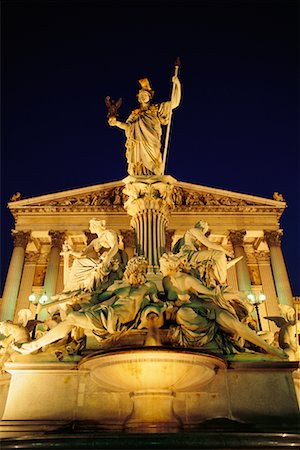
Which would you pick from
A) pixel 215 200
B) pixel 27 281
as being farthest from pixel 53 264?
pixel 215 200

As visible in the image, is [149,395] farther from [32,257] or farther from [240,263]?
[32,257]

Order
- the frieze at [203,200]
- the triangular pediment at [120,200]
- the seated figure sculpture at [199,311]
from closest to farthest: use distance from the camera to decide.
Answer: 1. the seated figure sculpture at [199,311]
2. the triangular pediment at [120,200]
3. the frieze at [203,200]

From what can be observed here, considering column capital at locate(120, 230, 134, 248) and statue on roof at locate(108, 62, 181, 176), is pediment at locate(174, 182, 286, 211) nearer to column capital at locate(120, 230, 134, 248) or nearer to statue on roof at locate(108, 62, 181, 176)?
column capital at locate(120, 230, 134, 248)

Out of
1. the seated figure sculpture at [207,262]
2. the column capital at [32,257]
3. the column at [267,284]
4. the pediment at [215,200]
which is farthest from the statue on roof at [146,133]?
the column capital at [32,257]

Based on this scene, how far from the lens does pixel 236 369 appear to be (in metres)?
6.59

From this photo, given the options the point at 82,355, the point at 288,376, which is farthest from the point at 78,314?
the point at 288,376

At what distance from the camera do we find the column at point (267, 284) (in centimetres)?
3700

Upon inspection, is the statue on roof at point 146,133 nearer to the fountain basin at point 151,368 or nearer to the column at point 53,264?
the fountain basin at point 151,368

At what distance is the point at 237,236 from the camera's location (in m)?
39.8

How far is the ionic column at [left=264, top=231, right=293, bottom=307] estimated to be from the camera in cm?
3647

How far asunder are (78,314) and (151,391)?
5.11ft

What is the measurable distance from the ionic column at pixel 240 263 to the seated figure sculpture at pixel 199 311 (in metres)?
28.3

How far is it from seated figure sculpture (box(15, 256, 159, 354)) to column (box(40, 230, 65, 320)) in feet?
92.7

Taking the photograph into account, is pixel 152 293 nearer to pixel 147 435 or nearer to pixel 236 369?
pixel 236 369
